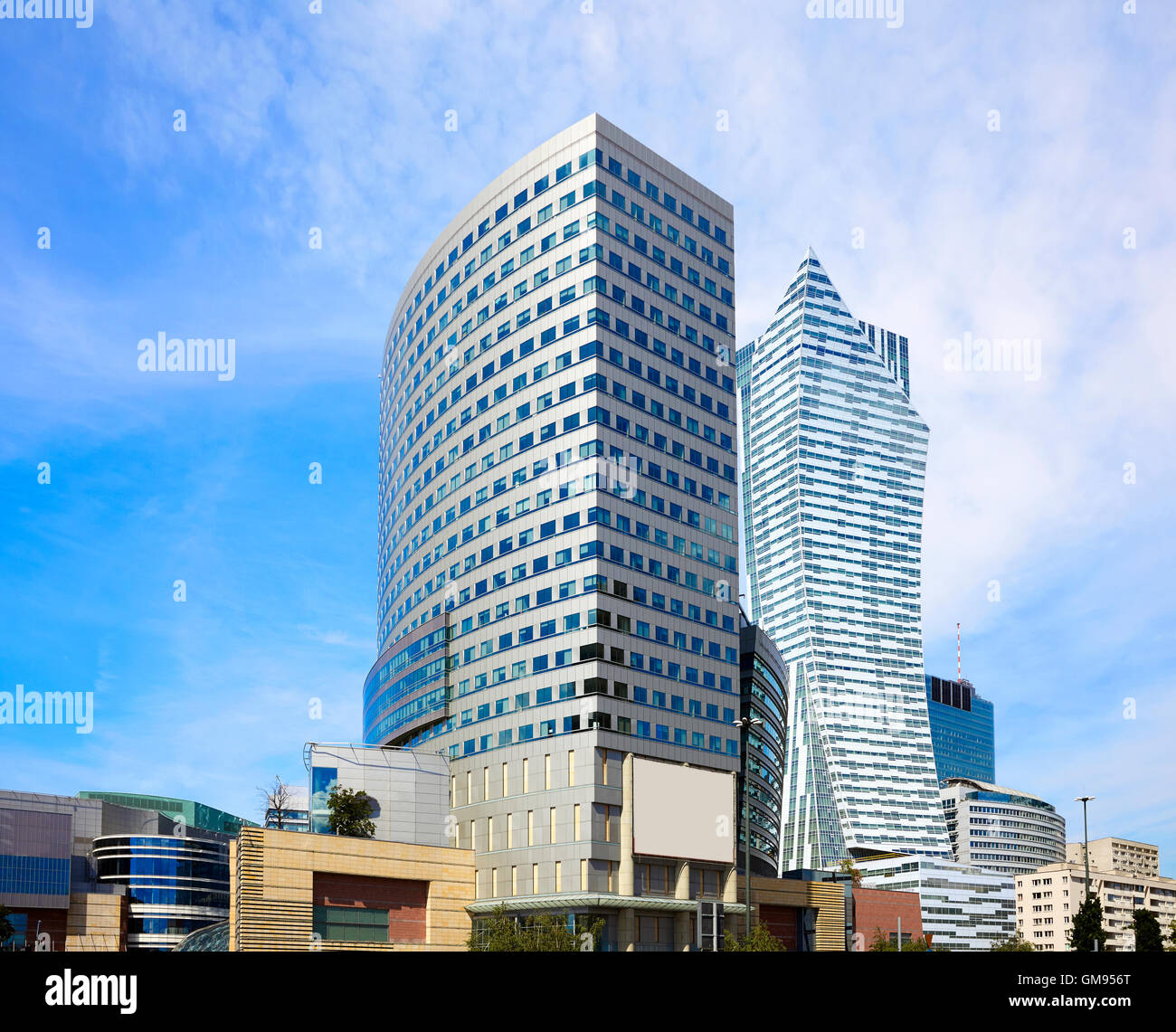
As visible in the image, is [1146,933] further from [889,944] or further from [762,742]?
[889,944]

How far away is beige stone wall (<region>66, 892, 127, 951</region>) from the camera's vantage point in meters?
171

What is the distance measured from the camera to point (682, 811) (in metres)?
109

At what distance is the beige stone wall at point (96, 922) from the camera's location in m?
171

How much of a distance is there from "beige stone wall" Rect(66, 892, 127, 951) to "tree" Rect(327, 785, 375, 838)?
77773 millimetres

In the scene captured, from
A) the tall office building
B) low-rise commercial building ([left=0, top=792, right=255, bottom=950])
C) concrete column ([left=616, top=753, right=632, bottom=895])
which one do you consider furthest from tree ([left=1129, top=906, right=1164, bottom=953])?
low-rise commercial building ([left=0, top=792, right=255, bottom=950])

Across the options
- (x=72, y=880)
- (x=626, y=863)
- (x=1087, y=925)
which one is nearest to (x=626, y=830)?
(x=626, y=863)

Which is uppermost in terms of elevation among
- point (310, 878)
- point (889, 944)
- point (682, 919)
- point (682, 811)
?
point (682, 811)

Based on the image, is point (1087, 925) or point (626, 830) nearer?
point (1087, 925)

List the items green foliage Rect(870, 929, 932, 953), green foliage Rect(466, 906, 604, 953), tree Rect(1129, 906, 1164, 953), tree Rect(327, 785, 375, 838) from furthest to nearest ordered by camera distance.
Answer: green foliage Rect(870, 929, 932, 953)
tree Rect(327, 785, 375, 838)
tree Rect(1129, 906, 1164, 953)
green foliage Rect(466, 906, 604, 953)

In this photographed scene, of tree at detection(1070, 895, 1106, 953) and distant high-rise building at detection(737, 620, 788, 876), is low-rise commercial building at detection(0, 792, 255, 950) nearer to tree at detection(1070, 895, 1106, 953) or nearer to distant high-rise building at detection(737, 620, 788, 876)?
distant high-rise building at detection(737, 620, 788, 876)
